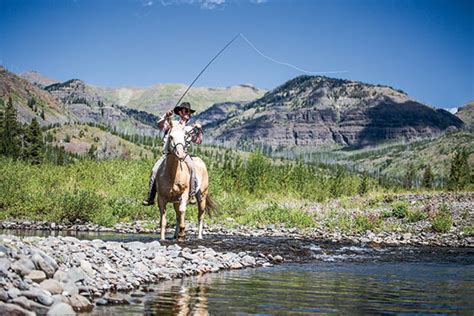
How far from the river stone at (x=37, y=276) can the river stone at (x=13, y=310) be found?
4.93ft

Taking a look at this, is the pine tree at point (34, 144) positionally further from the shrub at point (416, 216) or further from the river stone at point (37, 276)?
the river stone at point (37, 276)

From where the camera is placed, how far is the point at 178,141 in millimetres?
14578

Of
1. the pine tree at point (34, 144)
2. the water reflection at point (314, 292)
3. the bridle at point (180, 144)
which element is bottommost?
the water reflection at point (314, 292)

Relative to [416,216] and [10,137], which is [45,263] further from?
[10,137]

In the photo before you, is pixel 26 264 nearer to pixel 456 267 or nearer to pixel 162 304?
pixel 162 304

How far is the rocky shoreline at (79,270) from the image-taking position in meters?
7.16

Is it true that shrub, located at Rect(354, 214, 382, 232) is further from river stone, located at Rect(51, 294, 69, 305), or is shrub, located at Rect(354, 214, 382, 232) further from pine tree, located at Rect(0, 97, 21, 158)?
pine tree, located at Rect(0, 97, 21, 158)

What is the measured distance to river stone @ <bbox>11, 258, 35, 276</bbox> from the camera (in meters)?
7.97

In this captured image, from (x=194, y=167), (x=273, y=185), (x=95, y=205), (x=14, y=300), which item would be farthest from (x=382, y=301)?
(x=273, y=185)

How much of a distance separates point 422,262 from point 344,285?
663cm

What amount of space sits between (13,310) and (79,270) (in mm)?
2571

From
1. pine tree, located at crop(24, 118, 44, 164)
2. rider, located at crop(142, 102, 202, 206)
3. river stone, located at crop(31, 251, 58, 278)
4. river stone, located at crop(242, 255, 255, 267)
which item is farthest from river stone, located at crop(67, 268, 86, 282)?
pine tree, located at crop(24, 118, 44, 164)

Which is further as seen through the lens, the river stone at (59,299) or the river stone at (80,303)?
the river stone at (80,303)

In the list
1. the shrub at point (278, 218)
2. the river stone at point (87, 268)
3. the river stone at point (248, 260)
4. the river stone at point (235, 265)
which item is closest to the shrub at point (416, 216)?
the shrub at point (278, 218)
